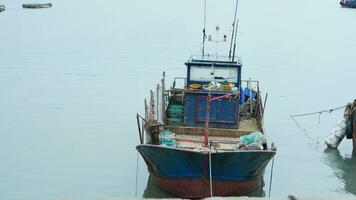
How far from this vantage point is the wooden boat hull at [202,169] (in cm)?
1277

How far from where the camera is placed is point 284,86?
103 feet

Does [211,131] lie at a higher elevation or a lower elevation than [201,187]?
higher

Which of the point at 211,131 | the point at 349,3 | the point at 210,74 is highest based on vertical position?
the point at 349,3

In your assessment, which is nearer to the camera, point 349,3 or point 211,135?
point 211,135

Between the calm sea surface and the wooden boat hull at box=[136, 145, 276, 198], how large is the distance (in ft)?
4.99

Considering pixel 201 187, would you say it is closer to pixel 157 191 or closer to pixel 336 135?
pixel 157 191

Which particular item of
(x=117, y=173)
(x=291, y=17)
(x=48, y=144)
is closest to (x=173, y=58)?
(x=48, y=144)

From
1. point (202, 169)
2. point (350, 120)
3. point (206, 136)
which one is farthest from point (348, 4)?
point (202, 169)

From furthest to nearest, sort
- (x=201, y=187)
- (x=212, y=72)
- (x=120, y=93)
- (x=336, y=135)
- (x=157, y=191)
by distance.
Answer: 1. (x=120, y=93)
2. (x=336, y=135)
3. (x=212, y=72)
4. (x=157, y=191)
5. (x=201, y=187)

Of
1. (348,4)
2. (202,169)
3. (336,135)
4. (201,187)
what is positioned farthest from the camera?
(348,4)

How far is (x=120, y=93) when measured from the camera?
92.9ft

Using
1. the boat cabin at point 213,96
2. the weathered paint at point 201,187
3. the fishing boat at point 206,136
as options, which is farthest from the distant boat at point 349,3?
the weathered paint at point 201,187

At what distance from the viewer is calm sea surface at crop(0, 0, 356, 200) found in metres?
16.7

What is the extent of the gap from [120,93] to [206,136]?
15225 millimetres
